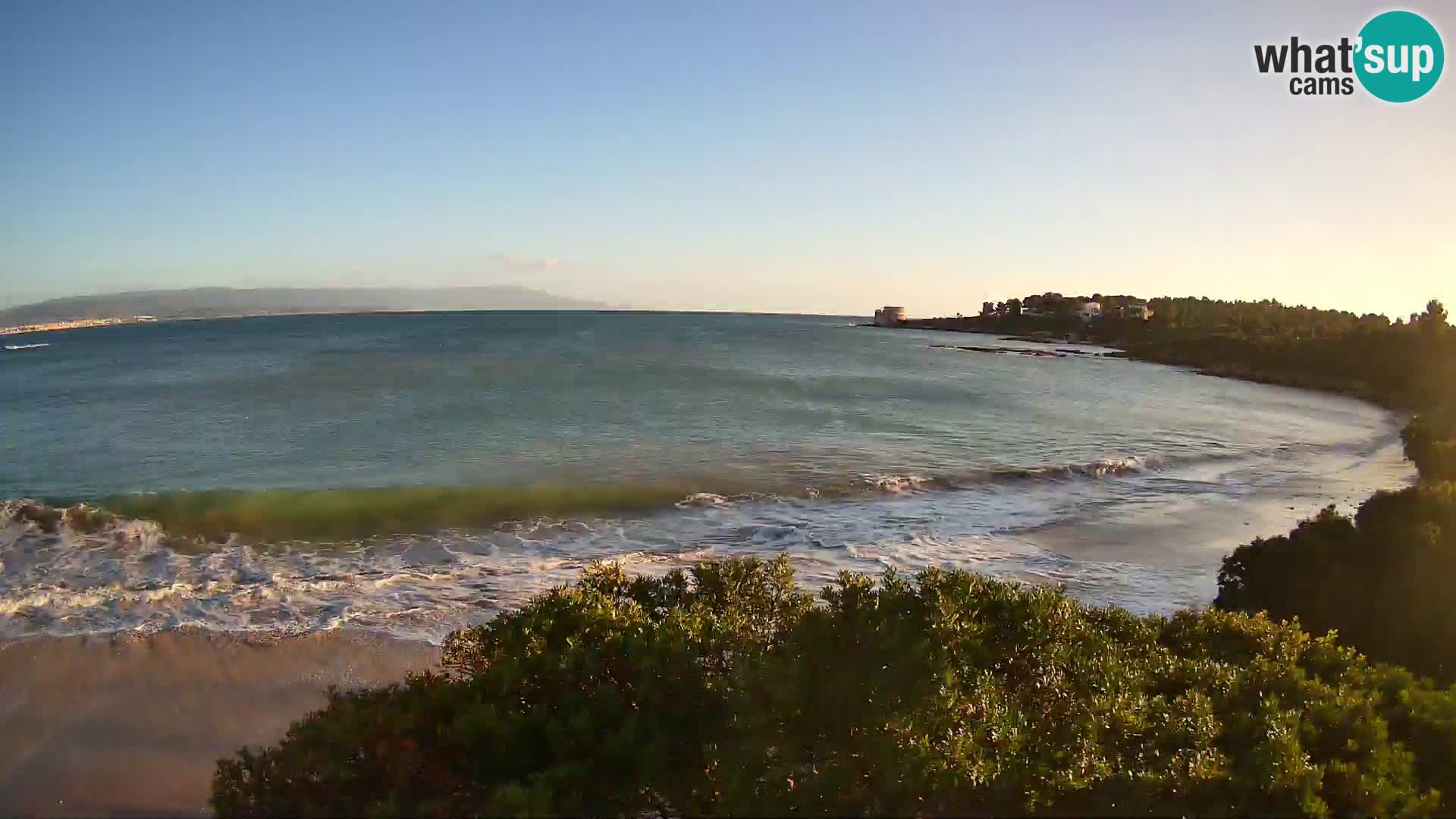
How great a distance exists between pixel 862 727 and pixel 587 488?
1363cm

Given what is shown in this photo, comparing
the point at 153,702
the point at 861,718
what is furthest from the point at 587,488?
the point at 861,718

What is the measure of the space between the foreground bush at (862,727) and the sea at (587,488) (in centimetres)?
550

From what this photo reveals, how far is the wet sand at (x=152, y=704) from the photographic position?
6375mm

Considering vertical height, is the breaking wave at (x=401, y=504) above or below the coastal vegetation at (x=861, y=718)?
below

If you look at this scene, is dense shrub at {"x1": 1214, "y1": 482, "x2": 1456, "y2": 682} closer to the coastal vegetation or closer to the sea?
the sea

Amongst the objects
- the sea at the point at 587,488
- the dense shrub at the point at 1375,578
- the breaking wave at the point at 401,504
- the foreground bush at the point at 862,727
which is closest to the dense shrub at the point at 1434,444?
the sea at the point at 587,488

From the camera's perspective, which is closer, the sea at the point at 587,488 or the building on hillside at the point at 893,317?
the sea at the point at 587,488

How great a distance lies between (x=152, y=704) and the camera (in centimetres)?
777

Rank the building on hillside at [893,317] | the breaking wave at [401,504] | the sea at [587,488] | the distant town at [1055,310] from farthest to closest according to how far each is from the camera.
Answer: the building on hillside at [893,317] → the distant town at [1055,310] → the breaking wave at [401,504] → the sea at [587,488]

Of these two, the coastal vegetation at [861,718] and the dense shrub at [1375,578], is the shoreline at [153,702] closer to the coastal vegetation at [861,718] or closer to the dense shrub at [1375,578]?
the coastal vegetation at [861,718]

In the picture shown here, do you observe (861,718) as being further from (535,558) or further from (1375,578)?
(535,558)

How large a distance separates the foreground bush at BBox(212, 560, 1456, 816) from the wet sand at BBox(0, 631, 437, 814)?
3.13m

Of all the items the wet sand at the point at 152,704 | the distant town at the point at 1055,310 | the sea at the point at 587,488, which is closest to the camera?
the wet sand at the point at 152,704

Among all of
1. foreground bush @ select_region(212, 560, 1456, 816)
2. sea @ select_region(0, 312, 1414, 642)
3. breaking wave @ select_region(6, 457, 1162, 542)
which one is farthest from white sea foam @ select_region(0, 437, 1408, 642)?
foreground bush @ select_region(212, 560, 1456, 816)
